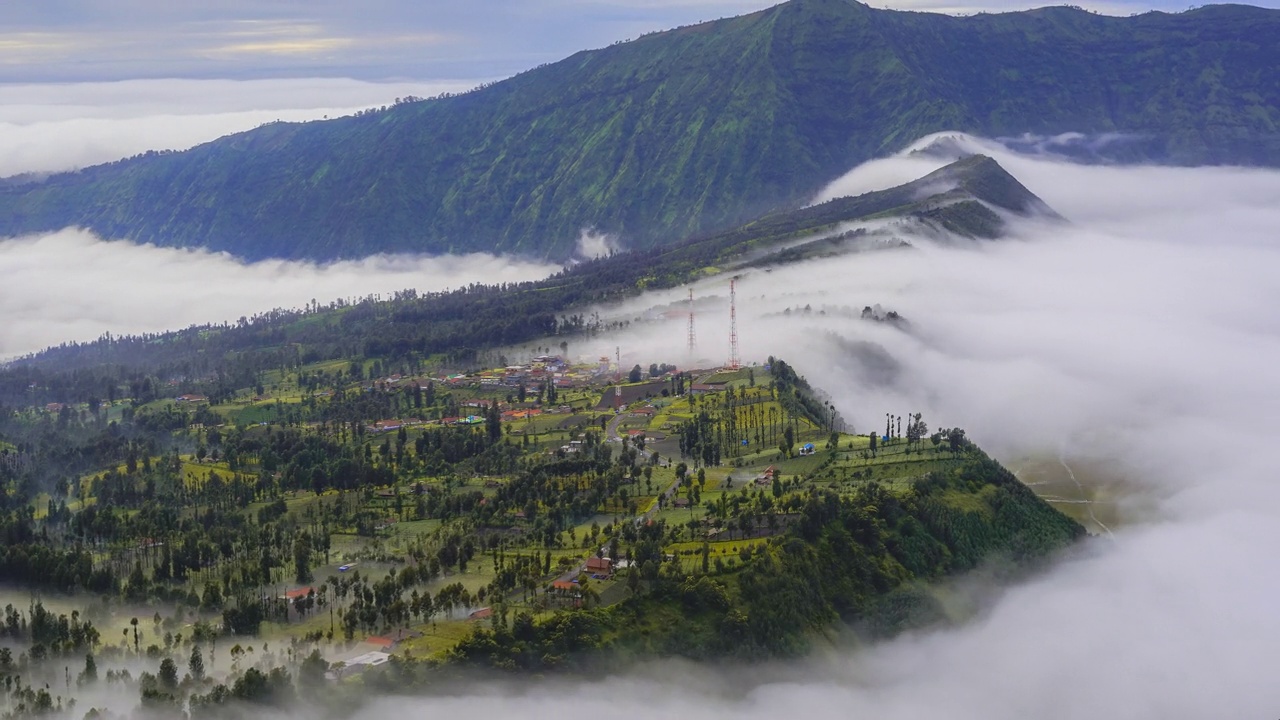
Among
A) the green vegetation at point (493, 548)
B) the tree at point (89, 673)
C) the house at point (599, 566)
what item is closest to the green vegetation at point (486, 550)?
the tree at point (89, 673)

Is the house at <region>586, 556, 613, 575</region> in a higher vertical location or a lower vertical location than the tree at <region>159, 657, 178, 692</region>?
higher

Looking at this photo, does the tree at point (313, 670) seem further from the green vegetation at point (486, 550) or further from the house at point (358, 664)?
the house at point (358, 664)

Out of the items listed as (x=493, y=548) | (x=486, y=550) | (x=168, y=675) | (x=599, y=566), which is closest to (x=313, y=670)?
(x=168, y=675)

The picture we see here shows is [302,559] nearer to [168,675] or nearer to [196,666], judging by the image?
[196,666]

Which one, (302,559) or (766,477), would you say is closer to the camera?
(302,559)

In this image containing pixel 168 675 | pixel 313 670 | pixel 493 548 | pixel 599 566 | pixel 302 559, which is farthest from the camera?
pixel 493 548

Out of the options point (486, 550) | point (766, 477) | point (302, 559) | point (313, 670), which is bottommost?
point (313, 670)

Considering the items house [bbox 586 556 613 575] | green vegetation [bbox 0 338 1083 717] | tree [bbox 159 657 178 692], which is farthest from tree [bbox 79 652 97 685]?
house [bbox 586 556 613 575]

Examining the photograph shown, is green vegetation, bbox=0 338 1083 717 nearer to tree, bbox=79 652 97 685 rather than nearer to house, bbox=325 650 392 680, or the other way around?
tree, bbox=79 652 97 685

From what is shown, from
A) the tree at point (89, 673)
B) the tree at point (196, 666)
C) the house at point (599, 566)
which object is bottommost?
the tree at point (89, 673)

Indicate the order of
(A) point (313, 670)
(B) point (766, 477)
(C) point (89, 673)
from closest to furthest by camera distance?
(A) point (313, 670) → (C) point (89, 673) → (B) point (766, 477)
